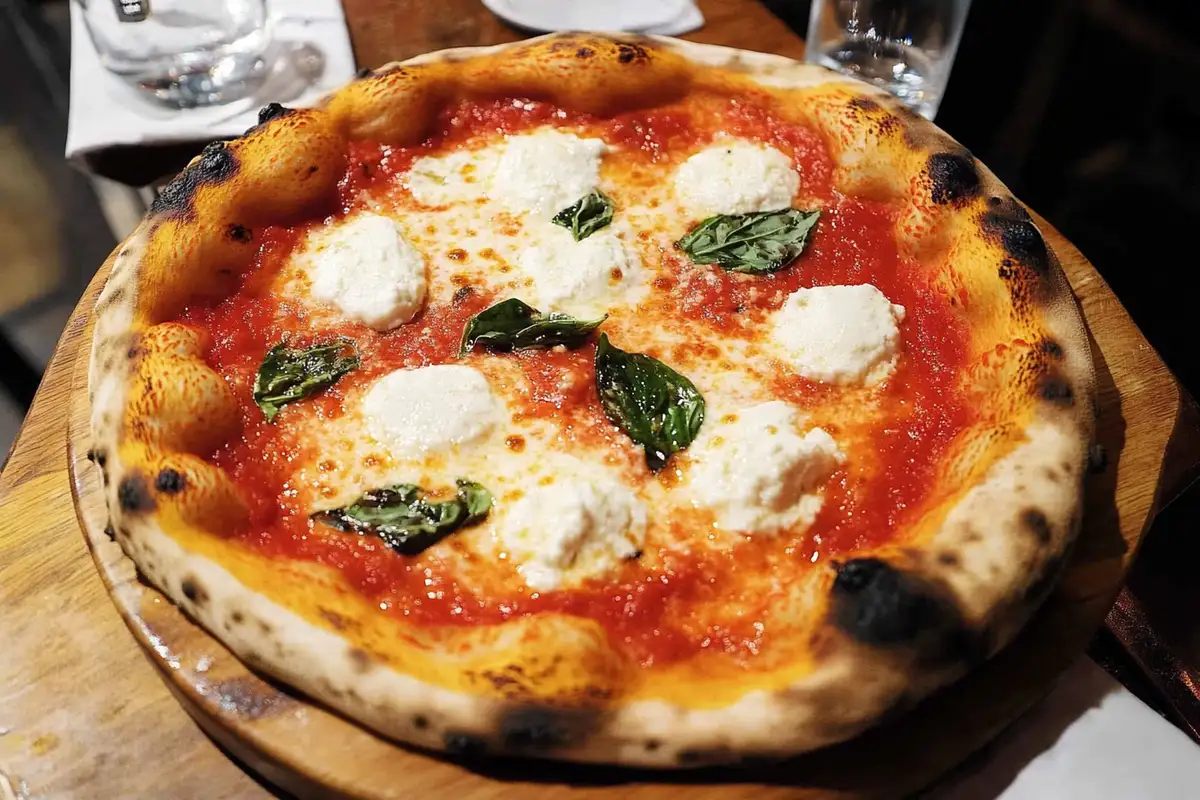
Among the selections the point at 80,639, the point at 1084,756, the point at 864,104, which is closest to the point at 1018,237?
the point at 864,104

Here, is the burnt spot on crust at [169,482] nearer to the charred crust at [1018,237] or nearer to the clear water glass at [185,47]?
the charred crust at [1018,237]

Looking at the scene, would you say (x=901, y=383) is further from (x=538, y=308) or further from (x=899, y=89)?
(x=899, y=89)

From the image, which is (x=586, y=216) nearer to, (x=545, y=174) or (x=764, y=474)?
(x=545, y=174)

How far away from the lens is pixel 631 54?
7.18 feet

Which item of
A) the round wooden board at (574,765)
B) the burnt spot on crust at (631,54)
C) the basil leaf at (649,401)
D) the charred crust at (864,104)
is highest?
the burnt spot on crust at (631,54)

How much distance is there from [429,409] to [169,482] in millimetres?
410

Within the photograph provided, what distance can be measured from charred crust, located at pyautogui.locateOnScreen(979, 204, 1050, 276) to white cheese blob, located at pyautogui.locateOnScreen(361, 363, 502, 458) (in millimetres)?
945

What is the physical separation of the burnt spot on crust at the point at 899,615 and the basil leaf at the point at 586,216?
0.93 metres

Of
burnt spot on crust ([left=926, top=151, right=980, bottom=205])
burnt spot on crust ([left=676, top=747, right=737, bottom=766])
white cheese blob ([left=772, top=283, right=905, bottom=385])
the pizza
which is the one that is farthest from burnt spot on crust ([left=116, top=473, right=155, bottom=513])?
burnt spot on crust ([left=926, top=151, right=980, bottom=205])

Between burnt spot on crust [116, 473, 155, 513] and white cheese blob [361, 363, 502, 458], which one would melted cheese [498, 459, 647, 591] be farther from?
burnt spot on crust [116, 473, 155, 513]

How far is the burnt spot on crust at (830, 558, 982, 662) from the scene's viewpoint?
51.5 inches

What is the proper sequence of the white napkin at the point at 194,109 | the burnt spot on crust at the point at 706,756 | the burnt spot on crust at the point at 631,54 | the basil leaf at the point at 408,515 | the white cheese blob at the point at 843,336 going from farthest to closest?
1. the white napkin at the point at 194,109
2. the burnt spot on crust at the point at 631,54
3. the white cheese blob at the point at 843,336
4. the basil leaf at the point at 408,515
5. the burnt spot on crust at the point at 706,756

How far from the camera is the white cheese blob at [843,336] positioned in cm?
174

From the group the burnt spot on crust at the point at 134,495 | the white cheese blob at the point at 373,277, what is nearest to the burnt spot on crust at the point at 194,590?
the burnt spot on crust at the point at 134,495
